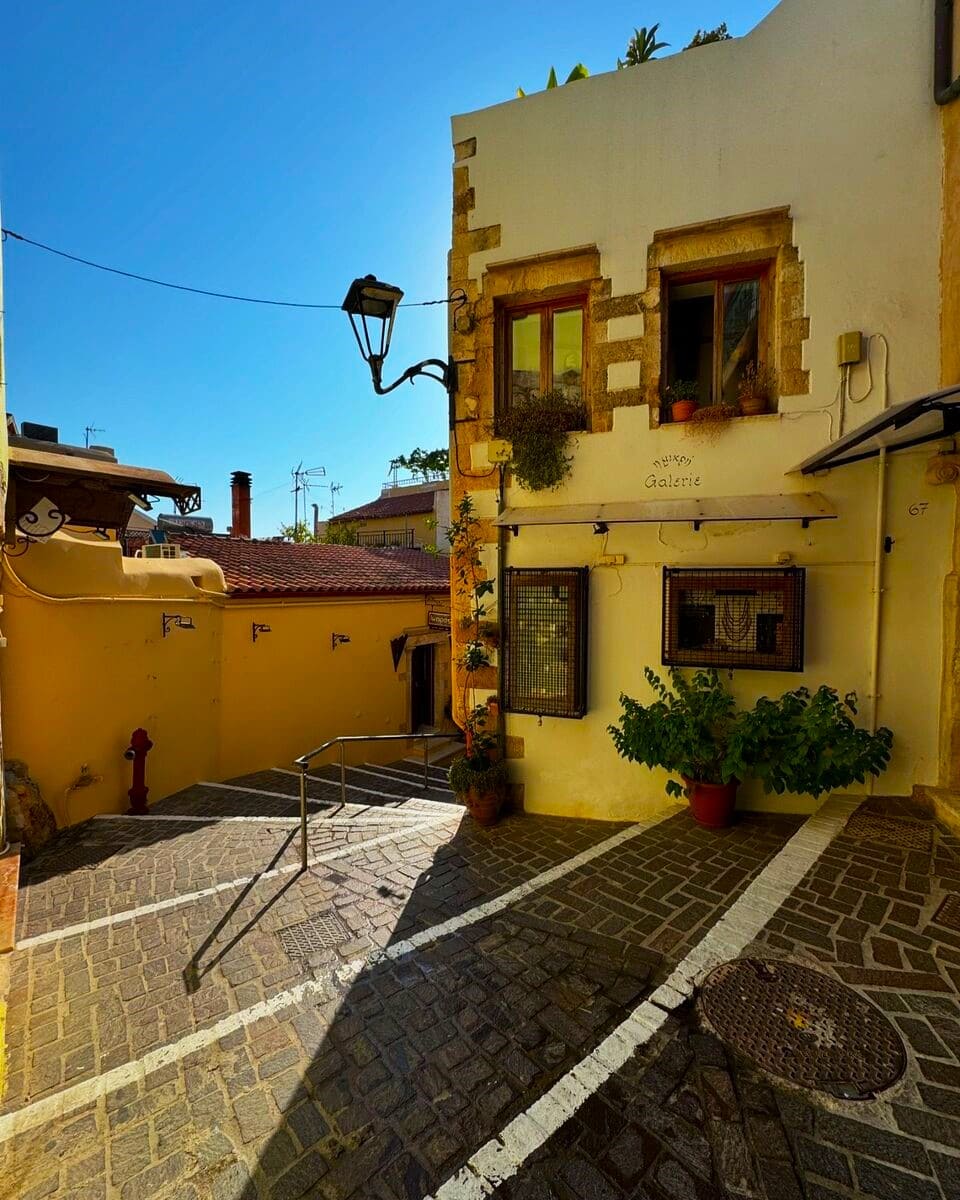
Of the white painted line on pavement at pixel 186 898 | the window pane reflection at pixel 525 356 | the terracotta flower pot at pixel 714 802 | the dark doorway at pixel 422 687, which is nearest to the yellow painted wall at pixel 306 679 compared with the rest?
the dark doorway at pixel 422 687

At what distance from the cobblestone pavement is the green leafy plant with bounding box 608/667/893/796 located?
443 mm

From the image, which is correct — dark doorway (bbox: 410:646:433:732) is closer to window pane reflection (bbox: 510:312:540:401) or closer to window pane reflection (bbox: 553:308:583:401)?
window pane reflection (bbox: 510:312:540:401)

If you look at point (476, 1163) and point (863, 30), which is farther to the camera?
point (863, 30)

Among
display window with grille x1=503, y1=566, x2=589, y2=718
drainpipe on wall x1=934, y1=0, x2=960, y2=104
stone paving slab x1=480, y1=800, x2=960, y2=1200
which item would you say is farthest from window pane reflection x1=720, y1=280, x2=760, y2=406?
stone paving slab x1=480, y1=800, x2=960, y2=1200

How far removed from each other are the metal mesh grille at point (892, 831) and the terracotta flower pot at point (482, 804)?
9.86 ft

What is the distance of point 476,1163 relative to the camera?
192 cm

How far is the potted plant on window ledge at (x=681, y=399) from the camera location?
4.89 meters

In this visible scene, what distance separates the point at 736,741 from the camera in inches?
166

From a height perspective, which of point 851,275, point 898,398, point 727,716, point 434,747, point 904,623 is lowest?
point 434,747

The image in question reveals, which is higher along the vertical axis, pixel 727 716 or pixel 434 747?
pixel 727 716

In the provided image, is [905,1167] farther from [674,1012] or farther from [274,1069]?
[274,1069]

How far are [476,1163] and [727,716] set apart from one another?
3686mm

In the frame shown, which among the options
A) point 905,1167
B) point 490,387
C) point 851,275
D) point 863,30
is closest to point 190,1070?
point 905,1167

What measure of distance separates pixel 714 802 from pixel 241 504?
1665 cm
